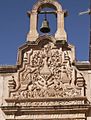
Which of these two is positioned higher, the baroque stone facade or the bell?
the bell

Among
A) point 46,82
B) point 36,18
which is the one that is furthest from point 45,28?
point 46,82

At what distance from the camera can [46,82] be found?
696 inches

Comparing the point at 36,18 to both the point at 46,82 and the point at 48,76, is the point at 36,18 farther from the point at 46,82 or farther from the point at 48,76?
the point at 46,82

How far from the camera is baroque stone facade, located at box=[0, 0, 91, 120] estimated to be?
17.1m

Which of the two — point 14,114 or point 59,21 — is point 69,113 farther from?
point 59,21

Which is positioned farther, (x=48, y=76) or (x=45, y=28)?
(x=45, y=28)

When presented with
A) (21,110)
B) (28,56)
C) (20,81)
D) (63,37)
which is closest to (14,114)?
(21,110)

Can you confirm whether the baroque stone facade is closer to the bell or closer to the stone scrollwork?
the stone scrollwork

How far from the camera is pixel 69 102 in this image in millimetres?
17141

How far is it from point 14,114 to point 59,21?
4.64m

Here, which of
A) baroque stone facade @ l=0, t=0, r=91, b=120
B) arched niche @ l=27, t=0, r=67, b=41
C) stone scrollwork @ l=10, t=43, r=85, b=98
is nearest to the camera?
baroque stone facade @ l=0, t=0, r=91, b=120

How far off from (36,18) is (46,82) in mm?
3086

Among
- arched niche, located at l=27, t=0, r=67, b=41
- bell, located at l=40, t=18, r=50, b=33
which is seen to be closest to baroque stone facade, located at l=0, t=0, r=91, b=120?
arched niche, located at l=27, t=0, r=67, b=41

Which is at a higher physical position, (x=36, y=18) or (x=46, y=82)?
(x=36, y=18)
